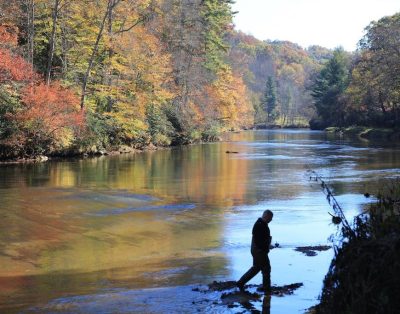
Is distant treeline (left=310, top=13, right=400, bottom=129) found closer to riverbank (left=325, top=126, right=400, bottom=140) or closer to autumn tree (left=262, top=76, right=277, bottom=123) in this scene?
riverbank (left=325, top=126, right=400, bottom=140)

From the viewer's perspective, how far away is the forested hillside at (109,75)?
32000 millimetres

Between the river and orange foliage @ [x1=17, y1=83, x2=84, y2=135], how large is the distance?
14.3 feet

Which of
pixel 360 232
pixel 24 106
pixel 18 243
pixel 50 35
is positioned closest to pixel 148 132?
pixel 50 35

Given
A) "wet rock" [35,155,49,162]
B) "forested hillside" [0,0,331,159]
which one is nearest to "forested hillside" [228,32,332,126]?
"forested hillside" [0,0,331,159]

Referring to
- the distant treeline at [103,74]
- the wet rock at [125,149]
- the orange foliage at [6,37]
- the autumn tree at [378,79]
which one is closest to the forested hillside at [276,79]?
the autumn tree at [378,79]

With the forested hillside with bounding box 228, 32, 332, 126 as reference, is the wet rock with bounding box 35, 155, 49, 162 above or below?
below

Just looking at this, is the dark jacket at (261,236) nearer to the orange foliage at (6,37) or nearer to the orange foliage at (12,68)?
the orange foliage at (12,68)

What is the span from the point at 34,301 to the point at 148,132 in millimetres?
39213

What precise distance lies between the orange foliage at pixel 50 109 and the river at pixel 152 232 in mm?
4361

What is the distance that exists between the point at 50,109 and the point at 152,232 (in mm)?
21156

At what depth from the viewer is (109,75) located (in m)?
42.1

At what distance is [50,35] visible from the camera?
125 feet

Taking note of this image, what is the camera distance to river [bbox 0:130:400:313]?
858cm

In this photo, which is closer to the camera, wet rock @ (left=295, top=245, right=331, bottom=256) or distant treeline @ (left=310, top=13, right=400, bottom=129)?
wet rock @ (left=295, top=245, right=331, bottom=256)
